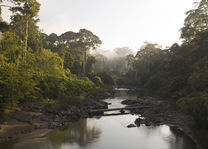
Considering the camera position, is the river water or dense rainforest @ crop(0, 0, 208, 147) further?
dense rainforest @ crop(0, 0, 208, 147)

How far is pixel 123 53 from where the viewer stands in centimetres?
14025

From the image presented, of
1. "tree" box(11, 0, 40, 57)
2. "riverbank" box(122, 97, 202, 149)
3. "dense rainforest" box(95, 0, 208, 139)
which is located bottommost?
"riverbank" box(122, 97, 202, 149)

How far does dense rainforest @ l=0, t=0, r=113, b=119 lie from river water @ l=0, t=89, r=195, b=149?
4.09m

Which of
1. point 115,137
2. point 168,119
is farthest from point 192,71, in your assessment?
point 115,137

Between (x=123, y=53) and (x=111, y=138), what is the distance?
128 metres

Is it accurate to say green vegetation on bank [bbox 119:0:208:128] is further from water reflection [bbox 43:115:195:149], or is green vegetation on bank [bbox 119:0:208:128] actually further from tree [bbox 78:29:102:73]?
tree [bbox 78:29:102:73]

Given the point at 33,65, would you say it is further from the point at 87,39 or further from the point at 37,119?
the point at 87,39

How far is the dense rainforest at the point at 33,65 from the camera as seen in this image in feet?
49.0

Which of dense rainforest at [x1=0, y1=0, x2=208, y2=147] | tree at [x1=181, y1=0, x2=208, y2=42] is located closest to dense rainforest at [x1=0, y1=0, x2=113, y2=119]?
dense rainforest at [x1=0, y1=0, x2=208, y2=147]

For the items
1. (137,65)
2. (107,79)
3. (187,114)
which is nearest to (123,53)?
(137,65)

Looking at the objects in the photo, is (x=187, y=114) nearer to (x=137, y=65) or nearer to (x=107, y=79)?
(x=107, y=79)

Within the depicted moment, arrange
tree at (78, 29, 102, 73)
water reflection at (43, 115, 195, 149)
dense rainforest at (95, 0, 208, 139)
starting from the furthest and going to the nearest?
tree at (78, 29, 102, 73) < dense rainforest at (95, 0, 208, 139) < water reflection at (43, 115, 195, 149)

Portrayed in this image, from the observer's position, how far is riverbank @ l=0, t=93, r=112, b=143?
48.0ft

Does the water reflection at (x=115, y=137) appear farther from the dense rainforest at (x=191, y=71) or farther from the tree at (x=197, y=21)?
the tree at (x=197, y=21)
